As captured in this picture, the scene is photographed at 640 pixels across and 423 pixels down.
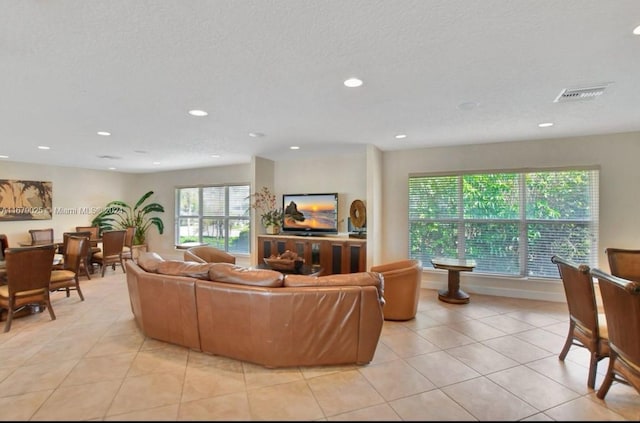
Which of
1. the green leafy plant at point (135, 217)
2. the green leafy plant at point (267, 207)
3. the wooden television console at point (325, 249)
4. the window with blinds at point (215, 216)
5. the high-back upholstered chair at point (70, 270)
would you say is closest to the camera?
the high-back upholstered chair at point (70, 270)

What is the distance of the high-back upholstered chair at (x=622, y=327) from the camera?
6.09 feet

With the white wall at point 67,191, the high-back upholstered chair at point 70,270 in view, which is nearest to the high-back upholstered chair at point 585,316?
the high-back upholstered chair at point 70,270

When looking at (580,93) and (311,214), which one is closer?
(580,93)

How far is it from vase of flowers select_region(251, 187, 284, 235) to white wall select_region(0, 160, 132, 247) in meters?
4.79

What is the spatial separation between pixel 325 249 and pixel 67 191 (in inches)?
263

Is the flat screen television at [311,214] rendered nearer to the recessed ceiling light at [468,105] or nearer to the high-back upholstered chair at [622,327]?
the recessed ceiling light at [468,105]

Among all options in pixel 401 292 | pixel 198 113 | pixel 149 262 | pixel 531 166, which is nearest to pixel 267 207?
pixel 198 113

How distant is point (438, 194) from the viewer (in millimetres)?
5152

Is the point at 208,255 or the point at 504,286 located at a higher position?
the point at 208,255

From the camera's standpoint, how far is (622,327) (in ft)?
6.53

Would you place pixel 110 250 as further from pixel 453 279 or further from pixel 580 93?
pixel 580 93

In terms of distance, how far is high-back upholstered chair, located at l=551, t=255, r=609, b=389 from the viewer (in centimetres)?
230

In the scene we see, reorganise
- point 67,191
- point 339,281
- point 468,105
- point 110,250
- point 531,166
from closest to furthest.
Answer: point 339,281
point 468,105
point 531,166
point 110,250
point 67,191

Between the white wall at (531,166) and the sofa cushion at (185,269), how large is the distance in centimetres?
344
